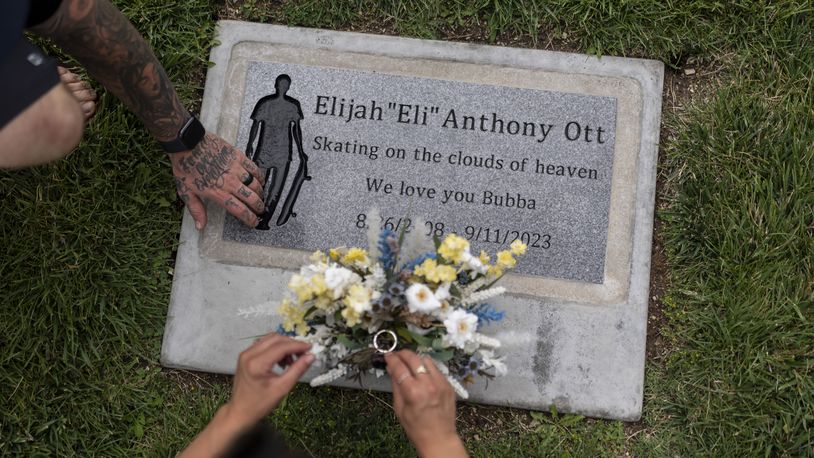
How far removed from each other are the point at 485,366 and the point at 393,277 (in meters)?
0.61

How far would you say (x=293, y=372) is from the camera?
198cm

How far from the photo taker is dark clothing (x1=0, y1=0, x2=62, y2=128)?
191 centimetres

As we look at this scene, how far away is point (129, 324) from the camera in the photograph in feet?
9.69

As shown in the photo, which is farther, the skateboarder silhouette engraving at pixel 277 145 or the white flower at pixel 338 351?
the skateboarder silhouette engraving at pixel 277 145

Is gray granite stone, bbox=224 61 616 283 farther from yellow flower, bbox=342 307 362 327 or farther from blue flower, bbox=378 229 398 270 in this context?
yellow flower, bbox=342 307 362 327

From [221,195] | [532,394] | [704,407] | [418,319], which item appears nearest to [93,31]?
[221,195]

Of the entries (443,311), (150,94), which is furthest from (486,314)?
(150,94)

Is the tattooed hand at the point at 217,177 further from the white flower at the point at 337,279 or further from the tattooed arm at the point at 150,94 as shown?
the white flower at the point at 337,279

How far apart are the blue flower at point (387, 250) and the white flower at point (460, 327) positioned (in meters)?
0.29

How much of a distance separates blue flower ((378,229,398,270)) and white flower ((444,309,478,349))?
11.3 inches

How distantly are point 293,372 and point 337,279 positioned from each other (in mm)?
312

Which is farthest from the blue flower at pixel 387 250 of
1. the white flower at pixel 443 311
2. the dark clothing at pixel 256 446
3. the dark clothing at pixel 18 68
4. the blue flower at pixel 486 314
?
the dark clothing at pixel 18 68

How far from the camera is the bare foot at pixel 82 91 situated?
9.82 ft

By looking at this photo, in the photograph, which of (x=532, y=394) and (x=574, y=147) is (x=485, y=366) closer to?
(x=532, y=394)
